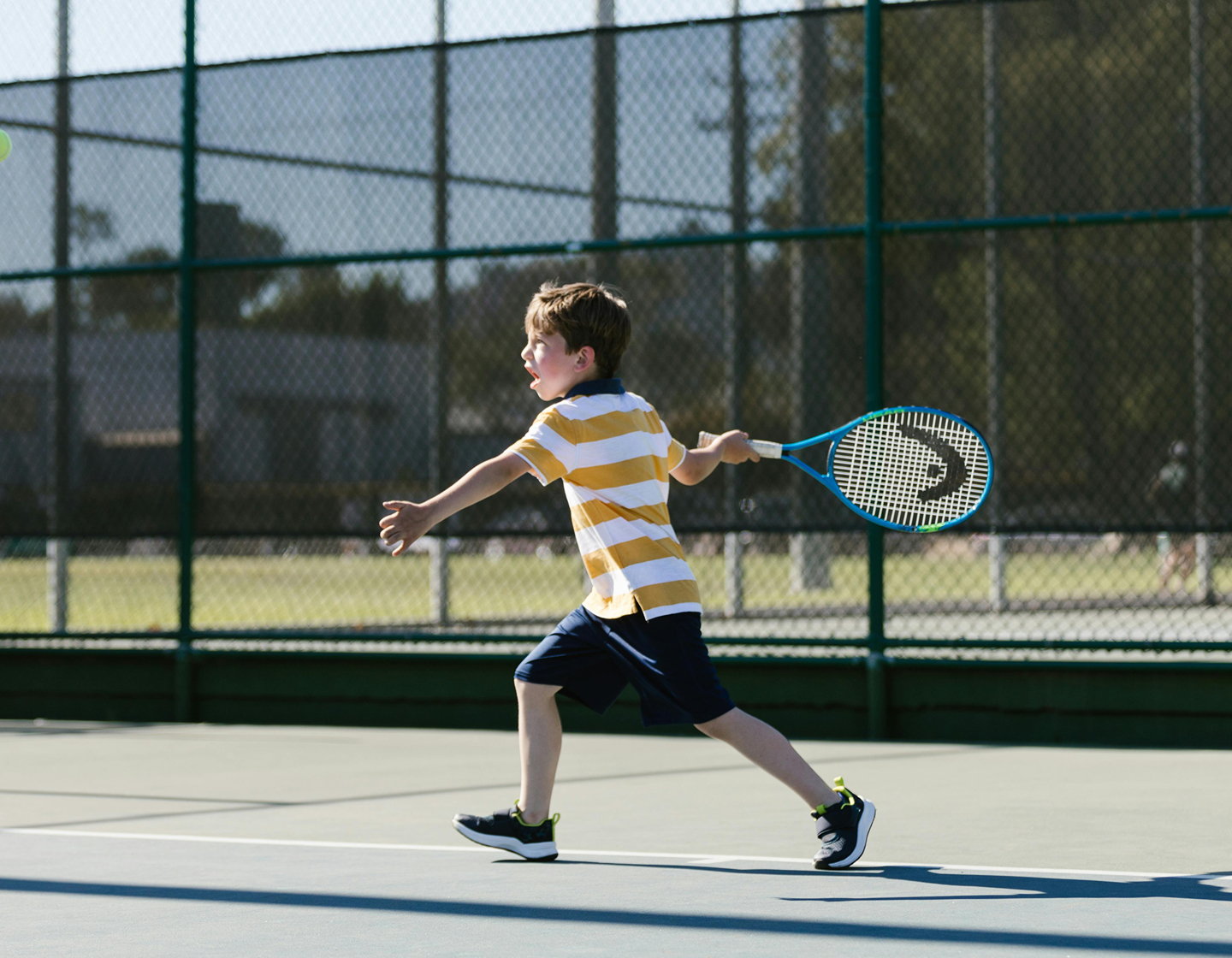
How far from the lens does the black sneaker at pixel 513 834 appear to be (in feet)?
16.3

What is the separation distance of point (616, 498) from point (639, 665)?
43 cm

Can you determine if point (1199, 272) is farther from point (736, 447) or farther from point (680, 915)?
point (680, 915)

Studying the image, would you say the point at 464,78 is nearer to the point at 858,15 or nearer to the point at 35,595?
the point at 858,15

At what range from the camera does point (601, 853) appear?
201 inches

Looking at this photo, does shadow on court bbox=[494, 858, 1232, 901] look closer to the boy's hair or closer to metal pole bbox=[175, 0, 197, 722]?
the boy's hair

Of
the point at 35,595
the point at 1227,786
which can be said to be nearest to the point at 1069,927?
the point at 1227,786

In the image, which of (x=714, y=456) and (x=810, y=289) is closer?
(x=714, y=456)

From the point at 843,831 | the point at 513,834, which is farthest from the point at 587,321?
the point at 843,831

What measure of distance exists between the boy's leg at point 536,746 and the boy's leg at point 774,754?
429mm

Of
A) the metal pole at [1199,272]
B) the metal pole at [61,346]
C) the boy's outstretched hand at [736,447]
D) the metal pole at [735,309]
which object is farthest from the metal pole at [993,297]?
the metal pole at [61,346]

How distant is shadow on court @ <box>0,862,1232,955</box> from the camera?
3.86 meters

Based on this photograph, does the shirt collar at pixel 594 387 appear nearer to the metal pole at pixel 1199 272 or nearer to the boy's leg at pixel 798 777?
the boy's leg at pixel 798 777

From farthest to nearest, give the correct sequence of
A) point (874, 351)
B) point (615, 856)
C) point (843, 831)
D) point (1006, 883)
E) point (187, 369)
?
point (187, 369)
point (874, 351)
point (615, 856)
point (843, 831)
point (1006, 883)

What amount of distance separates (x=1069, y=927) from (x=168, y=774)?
3.97 meters
